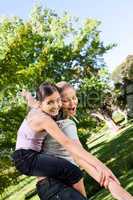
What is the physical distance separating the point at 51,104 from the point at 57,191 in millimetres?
684

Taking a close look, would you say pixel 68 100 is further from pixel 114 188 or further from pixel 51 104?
pixel 114 188

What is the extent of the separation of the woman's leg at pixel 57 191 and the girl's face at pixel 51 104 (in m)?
0.54

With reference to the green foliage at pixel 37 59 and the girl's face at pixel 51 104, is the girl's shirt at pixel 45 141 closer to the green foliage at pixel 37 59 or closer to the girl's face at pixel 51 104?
the girl's face at pixel 51 104

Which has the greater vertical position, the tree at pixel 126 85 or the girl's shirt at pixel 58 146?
the girl's shirt at pixel 58 146

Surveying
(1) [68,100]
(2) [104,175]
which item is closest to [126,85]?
(1) [68,100]

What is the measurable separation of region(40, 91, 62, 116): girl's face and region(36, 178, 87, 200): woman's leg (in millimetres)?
538

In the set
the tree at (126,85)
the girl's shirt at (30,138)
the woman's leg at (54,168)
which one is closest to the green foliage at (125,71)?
the tree at (126,85)

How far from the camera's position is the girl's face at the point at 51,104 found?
3.86 metres

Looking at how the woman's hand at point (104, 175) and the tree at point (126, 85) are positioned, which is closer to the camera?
the woman's hand at point (104, 175)

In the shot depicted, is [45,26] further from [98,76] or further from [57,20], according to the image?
[98,76]

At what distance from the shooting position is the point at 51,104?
153 inches

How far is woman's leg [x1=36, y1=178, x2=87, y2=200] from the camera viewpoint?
3.78 meters

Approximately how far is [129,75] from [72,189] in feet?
151

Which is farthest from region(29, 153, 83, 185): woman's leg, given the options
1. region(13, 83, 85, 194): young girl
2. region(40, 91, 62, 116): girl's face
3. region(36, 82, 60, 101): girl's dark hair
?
region(36, 82, 60, 101): girl's dark hair
